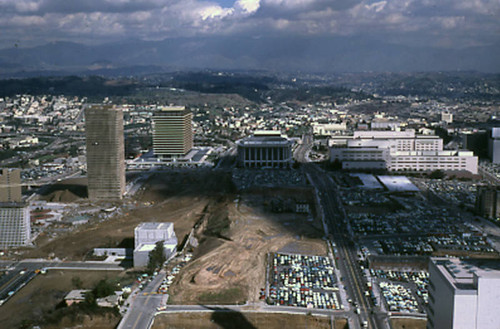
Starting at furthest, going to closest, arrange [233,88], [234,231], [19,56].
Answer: [233,88], [19,56], [234,231]

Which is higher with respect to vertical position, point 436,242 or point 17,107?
point 17,107

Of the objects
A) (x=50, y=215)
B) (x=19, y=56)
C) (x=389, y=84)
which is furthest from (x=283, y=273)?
(x=389, y=84)

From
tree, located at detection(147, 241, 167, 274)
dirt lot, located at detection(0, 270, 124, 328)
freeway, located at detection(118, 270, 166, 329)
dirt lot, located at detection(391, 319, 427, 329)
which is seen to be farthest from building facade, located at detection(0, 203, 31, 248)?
dirt lot, located at detection(391, 319, 427, 329)

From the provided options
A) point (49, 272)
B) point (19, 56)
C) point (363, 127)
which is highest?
point (19, 56)

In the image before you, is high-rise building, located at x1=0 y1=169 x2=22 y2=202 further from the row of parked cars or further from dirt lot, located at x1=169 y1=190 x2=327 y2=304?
the row of parked cars

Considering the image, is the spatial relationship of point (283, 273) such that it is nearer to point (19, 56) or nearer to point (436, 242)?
point (436, 242)

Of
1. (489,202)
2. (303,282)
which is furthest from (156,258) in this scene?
(489,202)

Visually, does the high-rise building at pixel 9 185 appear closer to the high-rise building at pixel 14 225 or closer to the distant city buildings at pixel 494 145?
the high-rise building at pixel 14 225
